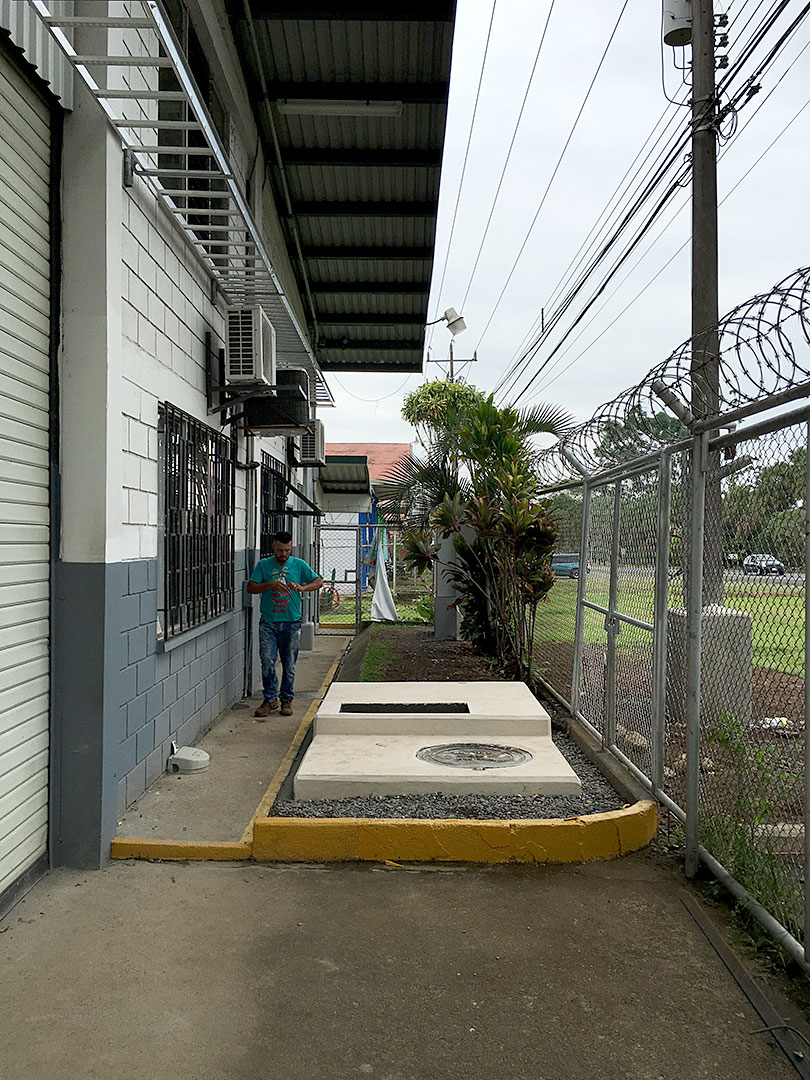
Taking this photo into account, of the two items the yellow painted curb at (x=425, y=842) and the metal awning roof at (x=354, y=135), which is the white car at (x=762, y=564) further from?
the metal awning roof at (x=354, y=135)

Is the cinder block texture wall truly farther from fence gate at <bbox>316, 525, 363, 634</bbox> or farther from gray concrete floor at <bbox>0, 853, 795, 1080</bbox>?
fence gate at <bbox>316, 525, 363, 634</bbox>

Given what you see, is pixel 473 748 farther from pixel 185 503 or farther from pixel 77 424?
pixel 77 424

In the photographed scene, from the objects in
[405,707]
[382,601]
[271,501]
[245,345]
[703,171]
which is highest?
[703,171]

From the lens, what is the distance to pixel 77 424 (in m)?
4.79

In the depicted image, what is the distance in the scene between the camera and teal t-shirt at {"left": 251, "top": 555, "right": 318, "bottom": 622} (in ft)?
28.9

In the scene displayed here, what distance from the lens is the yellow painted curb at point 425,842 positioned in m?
5.00

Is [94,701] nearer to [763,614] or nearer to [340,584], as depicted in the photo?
[763,614]

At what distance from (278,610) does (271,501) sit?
3.20m

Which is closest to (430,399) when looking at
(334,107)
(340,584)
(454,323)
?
(454,323)

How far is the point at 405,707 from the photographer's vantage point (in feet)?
24.2

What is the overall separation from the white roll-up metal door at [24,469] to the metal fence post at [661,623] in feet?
11.5

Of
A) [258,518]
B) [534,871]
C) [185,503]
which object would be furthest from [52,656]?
[258,518]

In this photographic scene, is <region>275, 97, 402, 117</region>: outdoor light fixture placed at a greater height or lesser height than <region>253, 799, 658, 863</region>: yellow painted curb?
greater

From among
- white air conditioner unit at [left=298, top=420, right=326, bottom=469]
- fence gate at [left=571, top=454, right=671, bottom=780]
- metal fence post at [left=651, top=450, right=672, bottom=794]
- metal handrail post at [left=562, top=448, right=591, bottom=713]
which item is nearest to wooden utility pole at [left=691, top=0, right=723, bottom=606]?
metal handrail post at [left=562, top=448, right=591, bottom=713]
